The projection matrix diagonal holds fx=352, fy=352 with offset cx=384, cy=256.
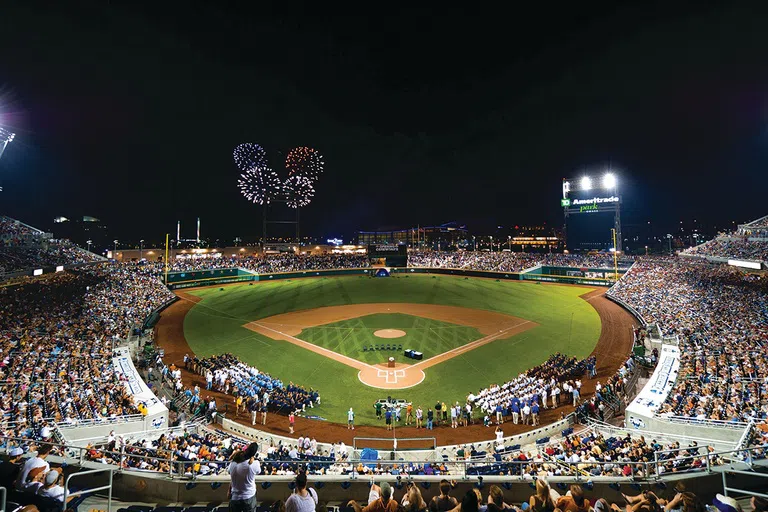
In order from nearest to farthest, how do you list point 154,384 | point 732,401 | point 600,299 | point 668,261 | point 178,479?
point 178,479 < point 732,401 < point 154,384 < point 600,299 < point 668,261

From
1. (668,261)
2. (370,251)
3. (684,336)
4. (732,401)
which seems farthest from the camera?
(370,251)

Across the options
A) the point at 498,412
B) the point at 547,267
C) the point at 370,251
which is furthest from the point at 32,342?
the point at 547,267

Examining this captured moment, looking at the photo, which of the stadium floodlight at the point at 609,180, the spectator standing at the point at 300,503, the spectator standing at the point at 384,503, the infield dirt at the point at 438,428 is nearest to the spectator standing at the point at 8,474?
the spectator standing at the point at 300,503

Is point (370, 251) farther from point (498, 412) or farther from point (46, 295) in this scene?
point (498, 412)

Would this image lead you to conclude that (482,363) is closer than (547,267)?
Yes

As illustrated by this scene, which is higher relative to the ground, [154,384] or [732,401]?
[732,401]

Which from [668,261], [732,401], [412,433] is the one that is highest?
[668,261]
